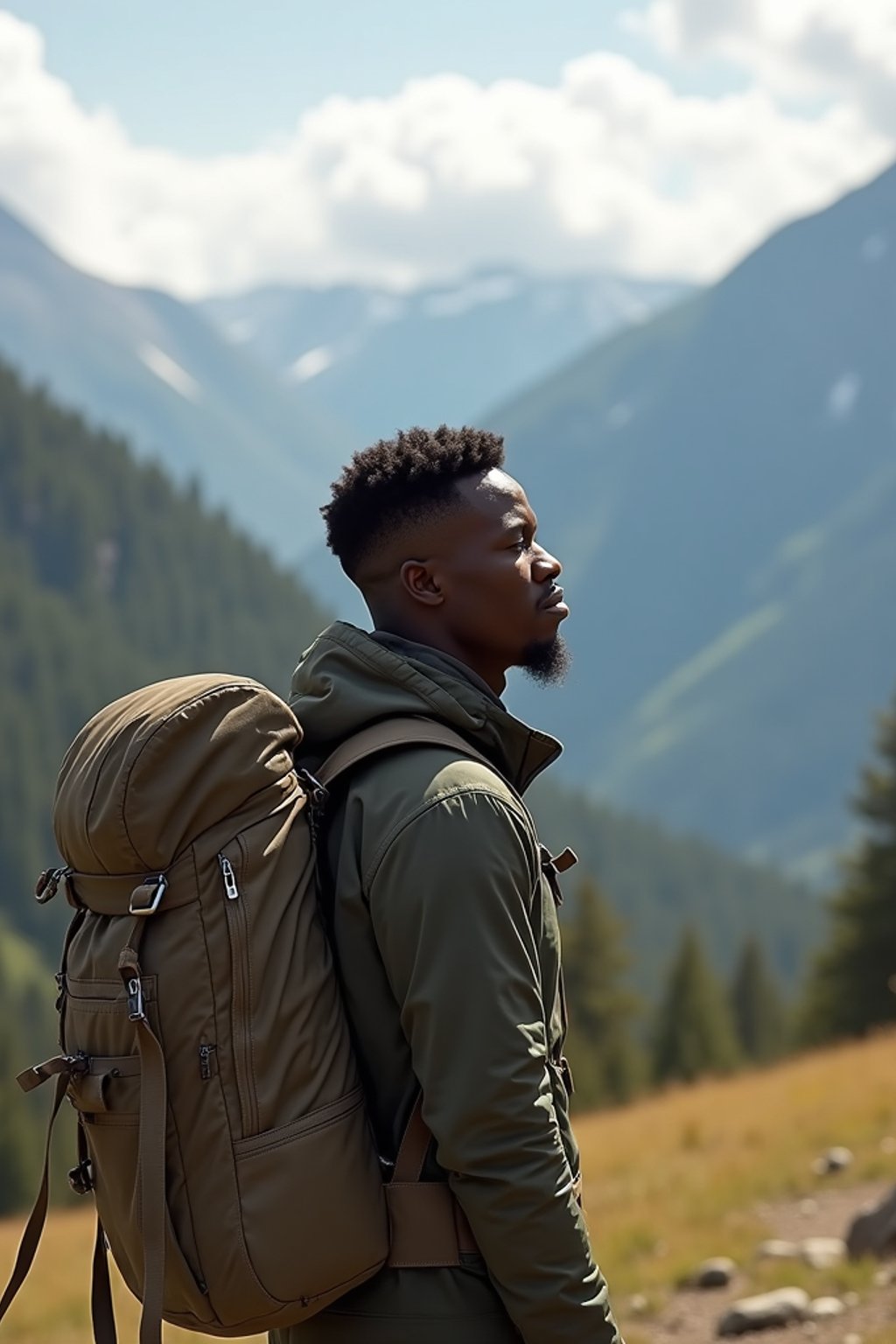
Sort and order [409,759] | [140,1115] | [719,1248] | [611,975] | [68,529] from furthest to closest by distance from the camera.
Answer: [68,529] < [611,975] < [719,1248] < [409,759] < [140,1115]

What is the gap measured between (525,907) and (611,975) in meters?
50.2

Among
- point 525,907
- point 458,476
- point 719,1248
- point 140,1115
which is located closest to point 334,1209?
point 140,1115

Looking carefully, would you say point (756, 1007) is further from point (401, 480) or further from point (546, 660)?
point (401, 480)

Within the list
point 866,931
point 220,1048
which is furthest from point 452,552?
point 866,931

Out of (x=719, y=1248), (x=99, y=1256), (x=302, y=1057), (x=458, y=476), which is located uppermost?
(x=458, y=476)

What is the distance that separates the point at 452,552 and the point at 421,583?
0.32 feet

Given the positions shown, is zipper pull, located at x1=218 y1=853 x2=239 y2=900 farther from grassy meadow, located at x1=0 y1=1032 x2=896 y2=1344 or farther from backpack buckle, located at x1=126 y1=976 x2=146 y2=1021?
grassy meadow, located at x1=0 y1=1032 x2=896 y2=1344

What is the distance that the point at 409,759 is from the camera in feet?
11.2

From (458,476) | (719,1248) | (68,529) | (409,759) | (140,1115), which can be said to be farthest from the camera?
(68,529)

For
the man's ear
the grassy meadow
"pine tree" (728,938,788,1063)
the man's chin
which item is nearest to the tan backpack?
the man's ear

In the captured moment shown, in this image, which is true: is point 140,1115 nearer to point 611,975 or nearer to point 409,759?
point 409,759

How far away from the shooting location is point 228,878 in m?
3.21

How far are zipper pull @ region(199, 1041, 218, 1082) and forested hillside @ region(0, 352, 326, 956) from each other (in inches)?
5929

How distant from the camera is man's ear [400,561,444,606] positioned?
3.74m
